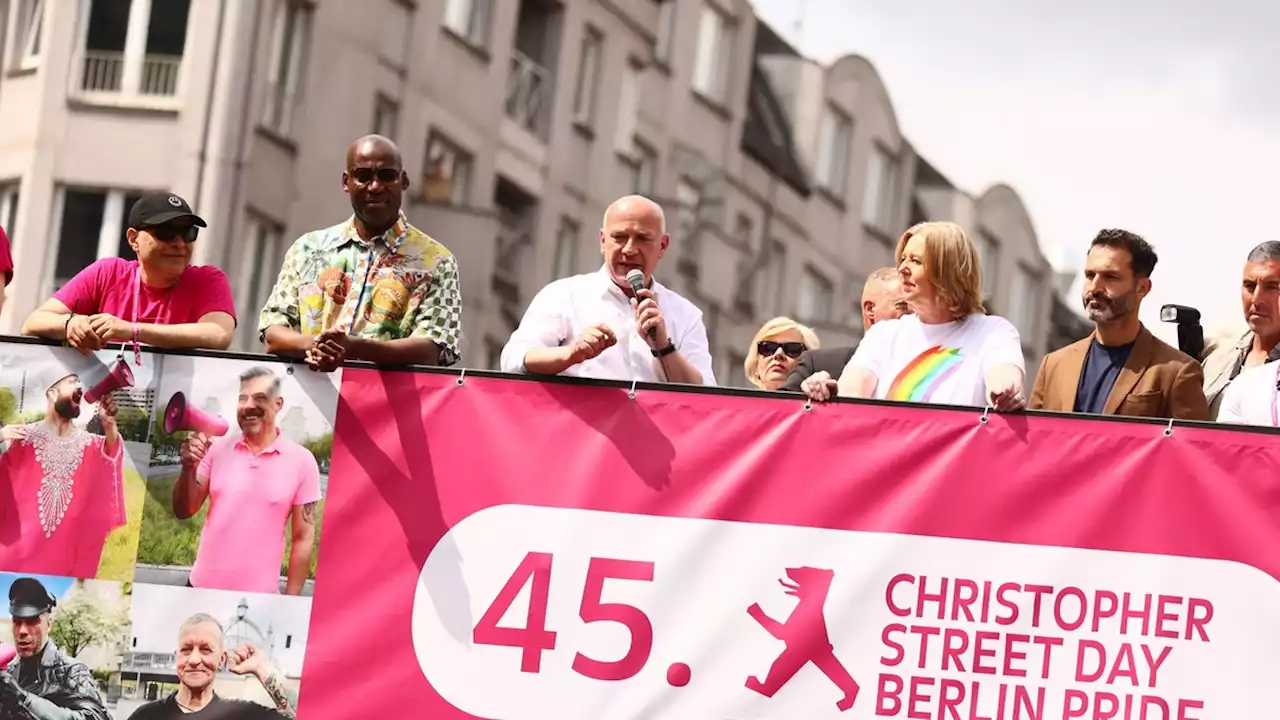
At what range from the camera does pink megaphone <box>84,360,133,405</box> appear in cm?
817

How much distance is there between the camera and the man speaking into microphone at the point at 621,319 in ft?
26.2

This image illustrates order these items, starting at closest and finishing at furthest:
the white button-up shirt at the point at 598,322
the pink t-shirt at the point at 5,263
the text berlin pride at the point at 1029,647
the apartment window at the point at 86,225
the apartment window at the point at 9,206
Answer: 1. the text berlin pride at the point at 1029,647
2. the white button-up shirt at the point at 598,322
3. the pink t-shirt at the point at 5,263
4. the apartment window at the point at 86,225
5. the apartment window at the point at 9,206

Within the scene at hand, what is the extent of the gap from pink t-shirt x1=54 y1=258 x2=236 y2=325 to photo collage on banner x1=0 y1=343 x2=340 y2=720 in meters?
0.19

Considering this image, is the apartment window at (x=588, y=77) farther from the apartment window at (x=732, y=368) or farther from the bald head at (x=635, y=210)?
the bald head at (x=635, y=210)

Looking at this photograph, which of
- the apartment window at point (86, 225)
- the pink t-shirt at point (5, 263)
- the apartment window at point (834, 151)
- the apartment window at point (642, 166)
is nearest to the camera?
the pink t-shirt at point (5, 263)

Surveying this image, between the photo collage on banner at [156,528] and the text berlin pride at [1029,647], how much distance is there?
2.06 meters

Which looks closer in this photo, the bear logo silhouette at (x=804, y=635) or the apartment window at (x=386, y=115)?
the bear logo silhouette at (x=804, y=635)

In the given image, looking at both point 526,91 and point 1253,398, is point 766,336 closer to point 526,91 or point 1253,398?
point 1253,398

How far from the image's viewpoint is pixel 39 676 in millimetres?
8000

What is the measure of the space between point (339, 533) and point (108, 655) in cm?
90

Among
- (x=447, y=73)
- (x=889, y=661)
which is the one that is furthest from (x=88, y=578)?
(x=447, y=73)

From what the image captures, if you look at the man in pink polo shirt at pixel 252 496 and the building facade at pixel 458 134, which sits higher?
the building facade at pixel 458 134

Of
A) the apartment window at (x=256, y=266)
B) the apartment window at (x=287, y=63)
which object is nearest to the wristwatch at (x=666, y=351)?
the apartment window at (x=256, y=266)


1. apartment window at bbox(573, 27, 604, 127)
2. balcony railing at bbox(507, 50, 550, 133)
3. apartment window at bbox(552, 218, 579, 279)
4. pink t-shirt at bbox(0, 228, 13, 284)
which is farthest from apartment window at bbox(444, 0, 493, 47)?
pink t-shirt at bbox(0, 228, 13, 284)
